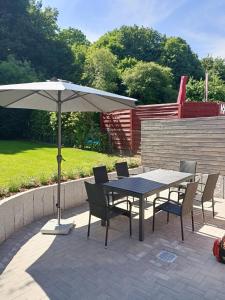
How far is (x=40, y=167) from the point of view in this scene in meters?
7.85

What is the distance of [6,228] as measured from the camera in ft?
14.4

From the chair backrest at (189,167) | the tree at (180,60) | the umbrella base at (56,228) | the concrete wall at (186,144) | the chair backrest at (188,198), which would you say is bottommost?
the umbrella base at (56,228)

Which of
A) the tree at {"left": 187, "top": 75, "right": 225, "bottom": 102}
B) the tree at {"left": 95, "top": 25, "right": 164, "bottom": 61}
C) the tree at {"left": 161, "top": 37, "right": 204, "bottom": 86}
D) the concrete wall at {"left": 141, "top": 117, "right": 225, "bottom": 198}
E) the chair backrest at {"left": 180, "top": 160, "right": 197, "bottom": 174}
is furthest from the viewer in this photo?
the tree at {"left": 95, "top": 25, "right": 164, "bottom": 61}

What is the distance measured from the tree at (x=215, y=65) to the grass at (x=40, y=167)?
88.8ft

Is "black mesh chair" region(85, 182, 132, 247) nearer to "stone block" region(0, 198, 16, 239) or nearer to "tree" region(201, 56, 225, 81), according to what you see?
"stone block" region(0, 198, 16, 239)

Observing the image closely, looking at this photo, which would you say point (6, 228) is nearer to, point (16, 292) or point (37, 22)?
point (16, 292)

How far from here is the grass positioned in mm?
5527

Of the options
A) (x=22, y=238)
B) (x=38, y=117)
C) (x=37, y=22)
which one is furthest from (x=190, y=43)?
(x=22, y=238)

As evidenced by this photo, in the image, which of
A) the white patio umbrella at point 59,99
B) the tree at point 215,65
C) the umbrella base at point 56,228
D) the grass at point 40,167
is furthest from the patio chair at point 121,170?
the tree at point 215,65

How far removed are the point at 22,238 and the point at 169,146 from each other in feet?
16.0

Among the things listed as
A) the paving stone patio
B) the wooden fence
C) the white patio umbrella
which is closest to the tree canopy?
the wooden fence

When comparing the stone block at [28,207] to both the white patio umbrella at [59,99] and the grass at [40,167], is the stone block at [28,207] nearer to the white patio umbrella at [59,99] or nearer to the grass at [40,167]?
the grass at [40,167]

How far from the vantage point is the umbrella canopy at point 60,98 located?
4.19 metres

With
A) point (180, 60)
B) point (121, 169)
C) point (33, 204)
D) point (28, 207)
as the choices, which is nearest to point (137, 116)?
point (121, 169)
